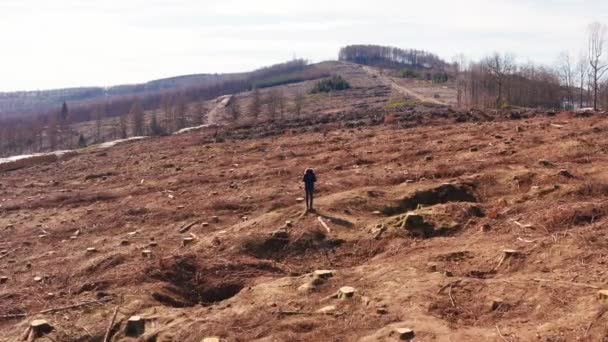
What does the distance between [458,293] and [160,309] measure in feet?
14.3

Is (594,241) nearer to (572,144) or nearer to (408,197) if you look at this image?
(408,197)

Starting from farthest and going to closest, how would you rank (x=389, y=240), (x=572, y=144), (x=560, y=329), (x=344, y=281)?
(x=572, y=144) < (x=389, y=240) < (x=344, y=281) < (x=560, y=329)

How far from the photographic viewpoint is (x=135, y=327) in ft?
25.3

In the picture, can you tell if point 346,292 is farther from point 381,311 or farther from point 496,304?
point 496,304

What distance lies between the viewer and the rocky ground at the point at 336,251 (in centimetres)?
723

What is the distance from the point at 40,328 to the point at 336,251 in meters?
5.46

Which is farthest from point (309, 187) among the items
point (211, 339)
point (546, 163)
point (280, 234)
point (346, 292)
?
point (546, 163)

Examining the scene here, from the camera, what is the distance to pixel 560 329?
6.21 meters

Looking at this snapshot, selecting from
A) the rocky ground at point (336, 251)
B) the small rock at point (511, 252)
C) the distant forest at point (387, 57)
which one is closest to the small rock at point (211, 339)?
the rocky ground at point (336, 251)

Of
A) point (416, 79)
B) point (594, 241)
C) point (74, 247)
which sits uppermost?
point (416, 79)

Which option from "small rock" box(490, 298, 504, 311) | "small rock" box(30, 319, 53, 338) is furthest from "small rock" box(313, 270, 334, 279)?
"small rock" box(30, 319, 53, 338)

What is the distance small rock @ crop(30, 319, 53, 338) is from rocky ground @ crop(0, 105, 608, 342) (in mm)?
37

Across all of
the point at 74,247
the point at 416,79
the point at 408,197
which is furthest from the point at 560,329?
the point at 416,79

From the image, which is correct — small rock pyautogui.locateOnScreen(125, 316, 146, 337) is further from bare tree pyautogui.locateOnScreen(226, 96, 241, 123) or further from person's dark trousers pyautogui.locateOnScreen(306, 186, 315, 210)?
bare tree pyautogui.locateOnScreen(226, 96, 241, 123)
